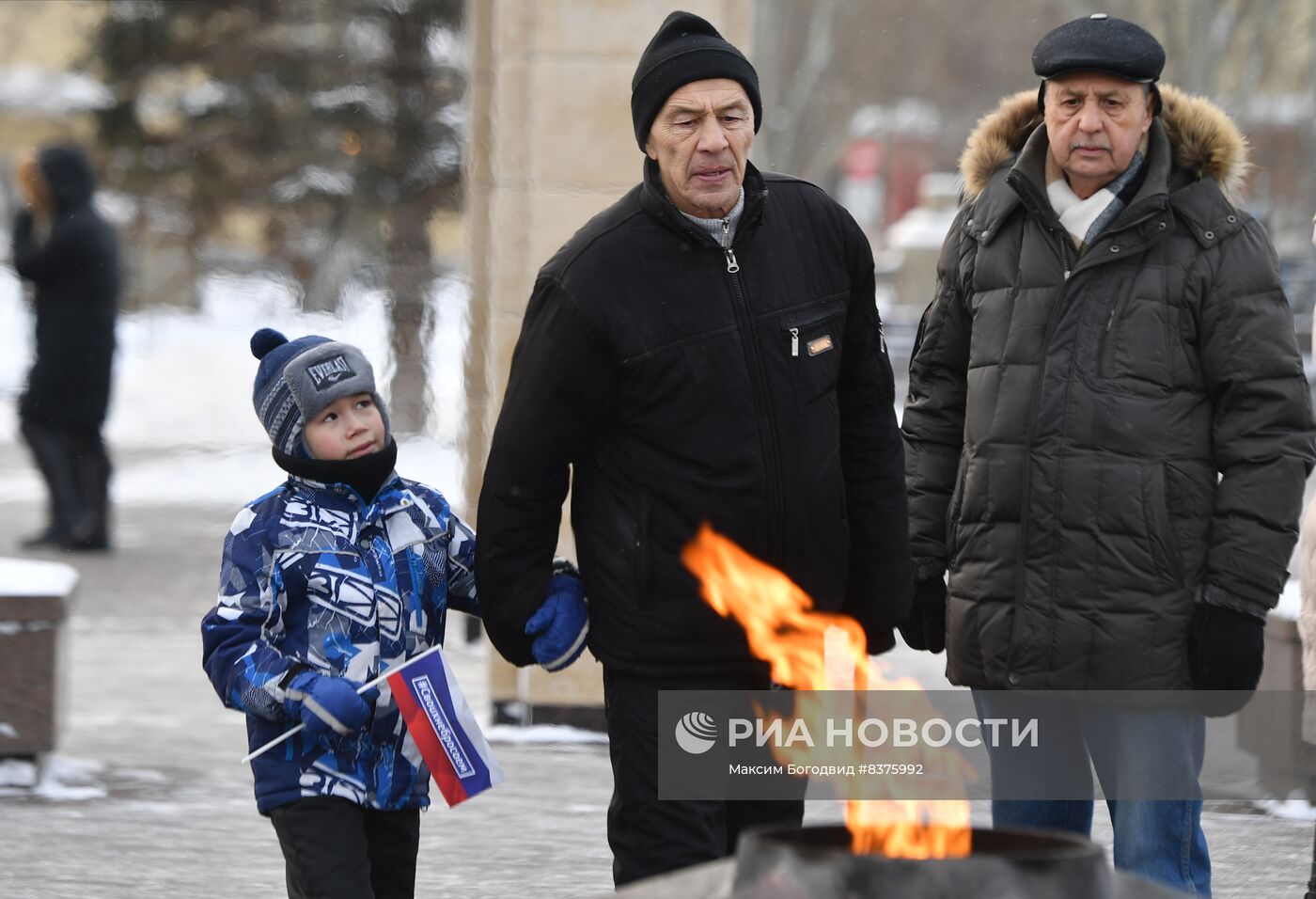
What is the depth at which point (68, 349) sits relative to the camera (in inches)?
535

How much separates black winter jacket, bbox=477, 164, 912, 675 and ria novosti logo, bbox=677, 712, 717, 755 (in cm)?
10

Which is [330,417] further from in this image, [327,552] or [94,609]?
[94,609]

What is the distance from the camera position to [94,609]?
1134 centimetres

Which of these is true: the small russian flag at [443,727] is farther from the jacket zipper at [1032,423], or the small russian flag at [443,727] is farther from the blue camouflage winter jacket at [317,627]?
the jacket zipper at [1032,423]

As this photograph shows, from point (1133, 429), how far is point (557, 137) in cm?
373

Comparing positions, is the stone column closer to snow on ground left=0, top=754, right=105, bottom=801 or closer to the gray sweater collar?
snow on ground left=0, top=754, right=105, bottom=801

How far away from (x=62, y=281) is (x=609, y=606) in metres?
9.89

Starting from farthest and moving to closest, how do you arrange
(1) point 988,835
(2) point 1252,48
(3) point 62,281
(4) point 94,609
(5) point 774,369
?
(2) point 1252,48
(3) point 62,281
(4) point 94,609
(5) point 774,369
(1) point 988,835

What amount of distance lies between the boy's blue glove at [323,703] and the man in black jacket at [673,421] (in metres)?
0.31

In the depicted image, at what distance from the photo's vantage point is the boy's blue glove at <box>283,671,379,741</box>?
429cm

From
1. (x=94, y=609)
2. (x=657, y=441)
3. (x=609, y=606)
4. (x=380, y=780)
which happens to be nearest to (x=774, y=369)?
(x=657, y=441)

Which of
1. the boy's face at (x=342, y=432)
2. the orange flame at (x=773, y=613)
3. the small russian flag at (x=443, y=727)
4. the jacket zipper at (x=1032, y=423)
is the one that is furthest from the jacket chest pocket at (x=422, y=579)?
the jacket zipper at (x=1032, y=423)

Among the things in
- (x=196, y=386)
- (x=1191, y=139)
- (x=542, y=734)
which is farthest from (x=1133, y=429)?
(x=196, y=386)

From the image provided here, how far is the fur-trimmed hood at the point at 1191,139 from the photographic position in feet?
15.3
